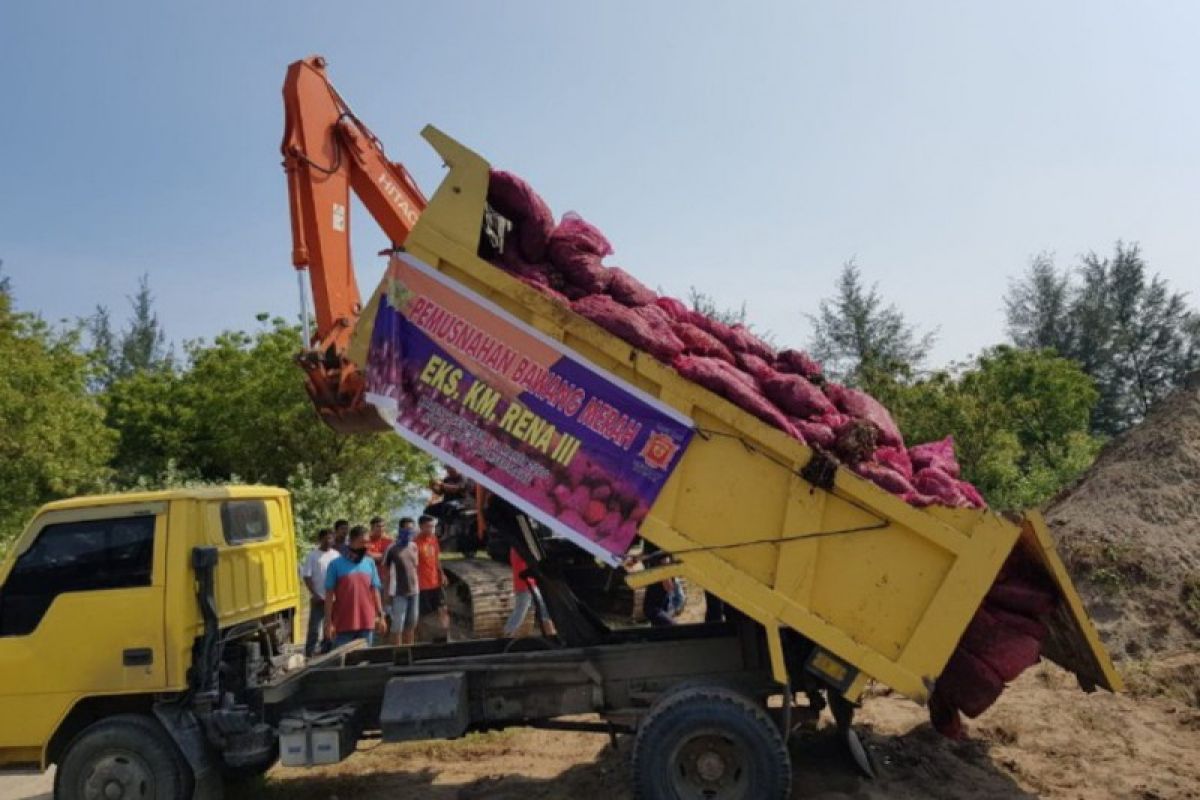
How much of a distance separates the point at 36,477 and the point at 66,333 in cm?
606

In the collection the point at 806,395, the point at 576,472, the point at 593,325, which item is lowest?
the point at 576,472

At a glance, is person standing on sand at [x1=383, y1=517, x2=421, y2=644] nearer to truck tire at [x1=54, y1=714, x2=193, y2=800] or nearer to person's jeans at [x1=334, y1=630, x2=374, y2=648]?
person's jeans at [x1=334, y1=630, x2=374, y2=648]

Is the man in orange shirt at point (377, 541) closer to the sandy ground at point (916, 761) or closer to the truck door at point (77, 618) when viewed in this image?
Answer: the sandy ground at point (916, 761)

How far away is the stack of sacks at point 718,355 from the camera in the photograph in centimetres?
486

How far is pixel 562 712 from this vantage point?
531 centimetres

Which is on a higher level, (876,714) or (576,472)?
(576,472)

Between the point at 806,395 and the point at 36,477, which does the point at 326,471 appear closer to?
the point at 36,477

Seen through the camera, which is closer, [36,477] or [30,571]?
[30,571]

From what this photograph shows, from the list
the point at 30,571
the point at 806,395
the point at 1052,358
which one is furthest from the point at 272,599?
the point at 1052,358

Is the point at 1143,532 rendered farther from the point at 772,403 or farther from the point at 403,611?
the point at 403,611

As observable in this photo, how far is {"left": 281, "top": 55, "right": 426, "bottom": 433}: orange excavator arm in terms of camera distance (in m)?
7.04

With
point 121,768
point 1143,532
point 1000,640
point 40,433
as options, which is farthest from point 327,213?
point 40,433

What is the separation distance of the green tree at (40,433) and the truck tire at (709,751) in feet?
52.3

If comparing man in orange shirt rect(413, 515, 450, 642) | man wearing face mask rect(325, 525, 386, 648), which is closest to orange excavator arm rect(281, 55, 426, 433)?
man wearing face mask rect(325, 525, 386, 648)
